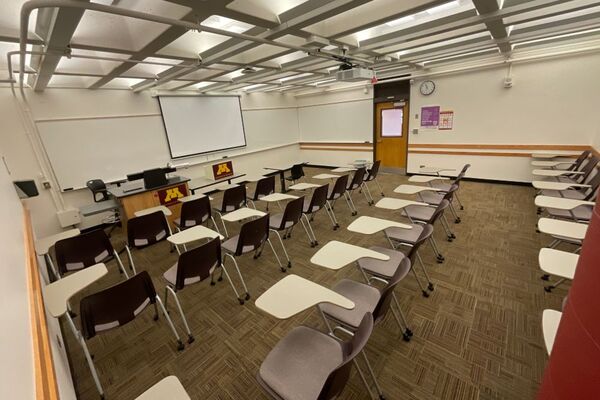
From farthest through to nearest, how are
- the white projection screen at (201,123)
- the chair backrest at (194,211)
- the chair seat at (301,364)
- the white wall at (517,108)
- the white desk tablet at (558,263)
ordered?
the white projection screen at (201,123) < the white wall at (517,108) < the chair backrest at (194,211) < the white desk tablet at (558,263) < the chair seat at (301,364)

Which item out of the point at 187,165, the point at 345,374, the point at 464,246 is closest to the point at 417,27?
the point at 464,246

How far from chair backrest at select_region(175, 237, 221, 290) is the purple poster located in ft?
20.6

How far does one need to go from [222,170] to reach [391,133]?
193 inches

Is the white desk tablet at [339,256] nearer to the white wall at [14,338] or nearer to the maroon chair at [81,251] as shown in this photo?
the white wall at [14,338]

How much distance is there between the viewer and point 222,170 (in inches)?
209

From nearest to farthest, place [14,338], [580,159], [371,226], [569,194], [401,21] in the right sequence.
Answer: [14,338] → [371,226] → [401,21] → [569,194] → [580,159]

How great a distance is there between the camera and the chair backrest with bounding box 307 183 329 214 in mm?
3818

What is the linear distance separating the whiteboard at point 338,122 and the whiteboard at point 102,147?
503cm

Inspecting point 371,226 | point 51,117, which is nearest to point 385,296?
point 371,226

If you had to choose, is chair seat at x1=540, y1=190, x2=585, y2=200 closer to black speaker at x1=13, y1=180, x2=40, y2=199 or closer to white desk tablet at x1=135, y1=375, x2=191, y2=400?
white desk tablet at x1=135, y1=375, x2=191, y2=400

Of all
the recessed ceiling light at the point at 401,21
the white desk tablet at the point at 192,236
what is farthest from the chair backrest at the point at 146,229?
the recessed ceiling light at the point at 401,21

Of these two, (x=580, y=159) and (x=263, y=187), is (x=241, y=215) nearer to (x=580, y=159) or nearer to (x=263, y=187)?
(x=263, y=187)

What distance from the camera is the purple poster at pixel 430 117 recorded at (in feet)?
20.9

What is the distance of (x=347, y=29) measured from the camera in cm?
277
